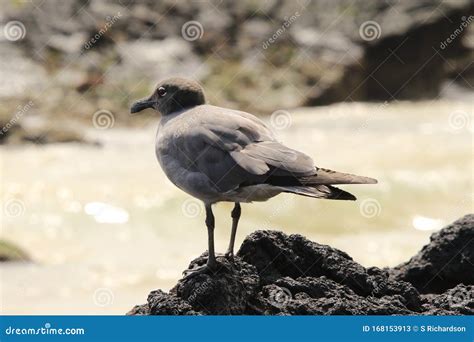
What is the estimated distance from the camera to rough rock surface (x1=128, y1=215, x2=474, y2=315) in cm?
591

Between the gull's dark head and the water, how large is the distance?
14.6 ft

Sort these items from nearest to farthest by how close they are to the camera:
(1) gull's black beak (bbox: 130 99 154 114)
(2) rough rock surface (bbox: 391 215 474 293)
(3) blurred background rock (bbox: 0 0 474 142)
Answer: (2) rough rock surface (bbox: 391 215 474 293) → (1) gull's black beak (bbox: 130 99 154 114) → (3) blurred background rock (bbox: 0 0 474 142)

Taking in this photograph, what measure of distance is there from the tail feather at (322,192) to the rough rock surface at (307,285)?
0.54 meters

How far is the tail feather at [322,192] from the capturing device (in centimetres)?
588

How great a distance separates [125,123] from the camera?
20.3 meters

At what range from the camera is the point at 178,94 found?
686cm

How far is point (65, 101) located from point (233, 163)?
15315mm

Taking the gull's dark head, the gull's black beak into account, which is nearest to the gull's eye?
the gull's dark head

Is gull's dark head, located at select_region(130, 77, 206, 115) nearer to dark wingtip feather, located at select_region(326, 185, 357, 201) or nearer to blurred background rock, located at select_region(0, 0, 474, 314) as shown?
dark wingtip feather, located at select_region(326, 185, 357, 201)

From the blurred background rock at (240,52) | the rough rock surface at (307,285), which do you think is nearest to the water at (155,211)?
the blurred background rock at (240,52)

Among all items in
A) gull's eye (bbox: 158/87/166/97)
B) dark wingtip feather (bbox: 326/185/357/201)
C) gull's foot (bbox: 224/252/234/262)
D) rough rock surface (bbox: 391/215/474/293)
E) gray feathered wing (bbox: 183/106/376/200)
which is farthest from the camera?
gull's eye (bbox: 158/87/166/97)

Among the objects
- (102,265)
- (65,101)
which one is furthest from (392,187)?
(65,101)

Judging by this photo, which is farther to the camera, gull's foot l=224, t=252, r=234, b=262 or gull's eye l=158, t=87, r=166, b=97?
gull's eye l=158, t=87, r=166, b=97

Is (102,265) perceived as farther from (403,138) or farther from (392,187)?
(403,138)
